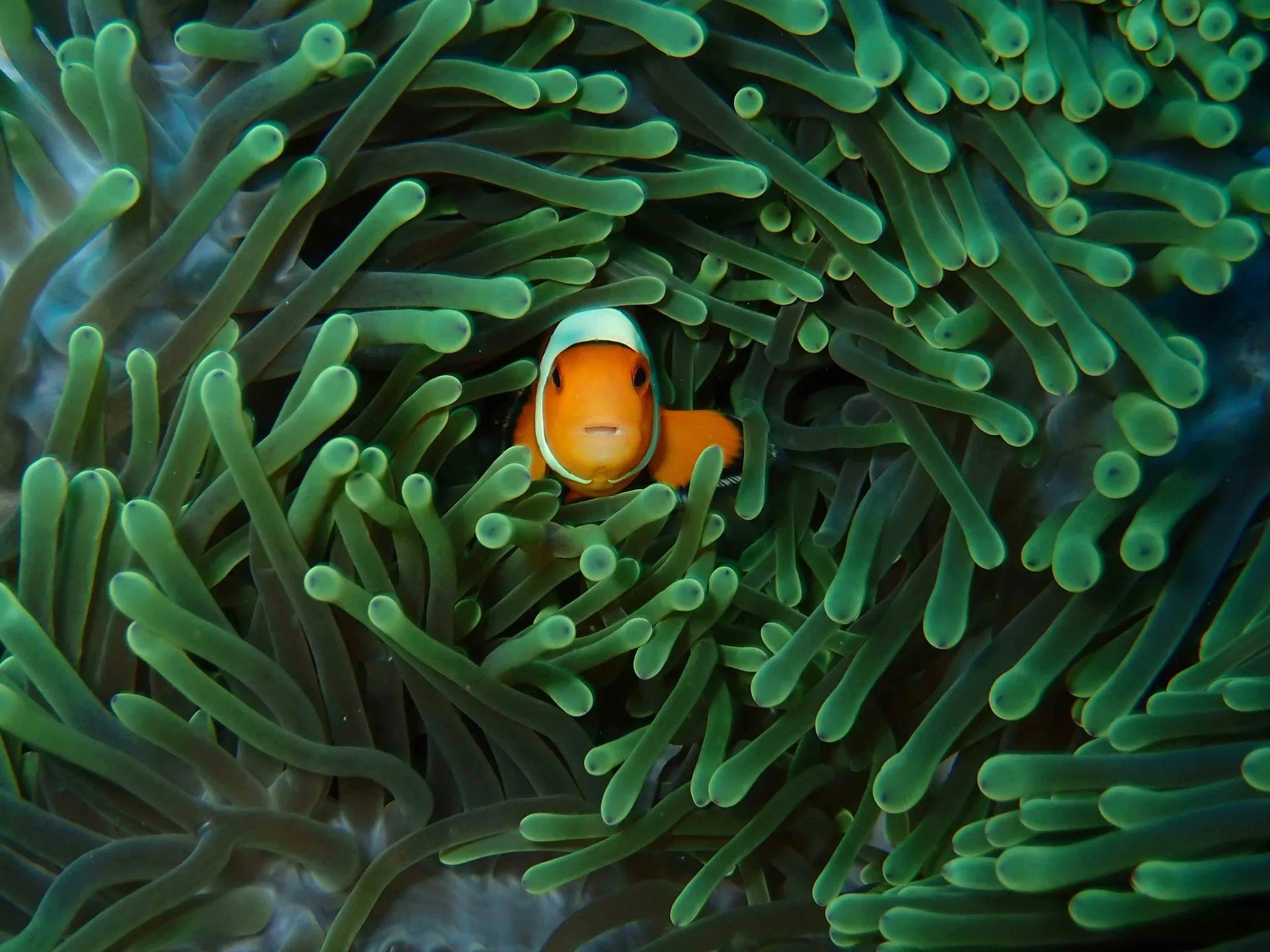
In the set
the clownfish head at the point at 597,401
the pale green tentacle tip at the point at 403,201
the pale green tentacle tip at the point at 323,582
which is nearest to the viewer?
the pale green tentacle tip at the point at 323,582

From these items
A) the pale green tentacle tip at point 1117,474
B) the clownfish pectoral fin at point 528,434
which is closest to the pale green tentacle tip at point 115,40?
the clownfish pectoral fin at point 528,434

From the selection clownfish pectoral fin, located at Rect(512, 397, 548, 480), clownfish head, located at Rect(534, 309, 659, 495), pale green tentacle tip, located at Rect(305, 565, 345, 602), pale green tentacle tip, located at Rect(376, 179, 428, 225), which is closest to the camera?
pale green tentacle tip, located at Rect(305, 565, 345, 602)

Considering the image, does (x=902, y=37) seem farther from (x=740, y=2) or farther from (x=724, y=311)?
(x=724, y=311)

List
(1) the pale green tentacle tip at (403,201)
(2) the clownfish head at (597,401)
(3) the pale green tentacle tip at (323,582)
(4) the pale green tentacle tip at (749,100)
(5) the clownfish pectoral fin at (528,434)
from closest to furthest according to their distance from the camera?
(3) the pale green tentacle tip at (323,582), (1) the pale green tentacle tip at (403,201), (4) the pale green tentacle tip at (749,100), (2) the clownfish head at (597,401), (5) the clownfish pectoral fin at (528,434)

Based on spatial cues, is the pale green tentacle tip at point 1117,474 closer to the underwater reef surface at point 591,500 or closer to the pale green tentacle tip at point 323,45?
the underwater reef surface at point 591,500

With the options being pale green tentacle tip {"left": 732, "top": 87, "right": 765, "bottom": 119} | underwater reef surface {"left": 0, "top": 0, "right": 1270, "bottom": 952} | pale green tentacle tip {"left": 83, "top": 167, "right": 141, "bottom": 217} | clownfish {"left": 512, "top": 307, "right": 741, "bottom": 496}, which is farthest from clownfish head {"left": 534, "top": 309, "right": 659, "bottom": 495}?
pale green tentacle tip {"left": 83, "top": 167, "right": 141, "bottom": 217}

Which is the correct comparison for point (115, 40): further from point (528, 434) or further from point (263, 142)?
point (528, 434)

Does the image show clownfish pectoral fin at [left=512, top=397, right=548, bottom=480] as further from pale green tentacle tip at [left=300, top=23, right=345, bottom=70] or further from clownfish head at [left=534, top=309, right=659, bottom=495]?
pale green tentacle tip at [left=300, top=23, right=345, bottom=70]

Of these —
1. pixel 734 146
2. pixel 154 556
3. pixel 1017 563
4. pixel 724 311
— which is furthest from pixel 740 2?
pixel 154 556
